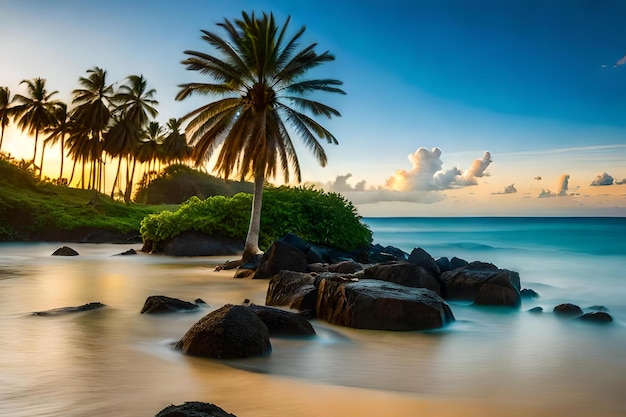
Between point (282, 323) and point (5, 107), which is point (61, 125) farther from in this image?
point (282, 323)

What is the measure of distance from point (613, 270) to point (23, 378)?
87.7ft

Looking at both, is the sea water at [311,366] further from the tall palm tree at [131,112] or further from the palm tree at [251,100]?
the tall palm tree at [131,112]

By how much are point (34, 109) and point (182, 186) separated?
1998 cm

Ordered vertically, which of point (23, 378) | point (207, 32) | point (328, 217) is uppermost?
point (207, 32)

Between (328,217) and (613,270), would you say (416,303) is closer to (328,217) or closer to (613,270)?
(328,217)

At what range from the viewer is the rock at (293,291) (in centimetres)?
1095

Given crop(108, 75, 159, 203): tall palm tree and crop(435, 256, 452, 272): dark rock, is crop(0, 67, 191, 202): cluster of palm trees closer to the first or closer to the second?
crop(108, 75, 159, 203): tall palm tree

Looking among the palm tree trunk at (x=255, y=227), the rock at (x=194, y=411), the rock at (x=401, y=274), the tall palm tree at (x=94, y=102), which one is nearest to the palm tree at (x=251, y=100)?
the palm tree trunk at (x=255, y=227)

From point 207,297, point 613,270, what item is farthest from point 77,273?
point 613,270

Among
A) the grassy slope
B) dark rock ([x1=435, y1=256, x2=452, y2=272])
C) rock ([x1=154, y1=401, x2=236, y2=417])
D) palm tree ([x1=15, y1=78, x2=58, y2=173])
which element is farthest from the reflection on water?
palm tree ([x1=15, y1=78, x2=58, y2=173])

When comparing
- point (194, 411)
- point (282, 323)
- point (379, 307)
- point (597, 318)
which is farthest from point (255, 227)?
point (194, 411)

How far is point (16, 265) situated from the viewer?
22516mm

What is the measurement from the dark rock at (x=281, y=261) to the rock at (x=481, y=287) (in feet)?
14.7

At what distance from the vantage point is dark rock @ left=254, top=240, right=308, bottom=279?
1716 cm
